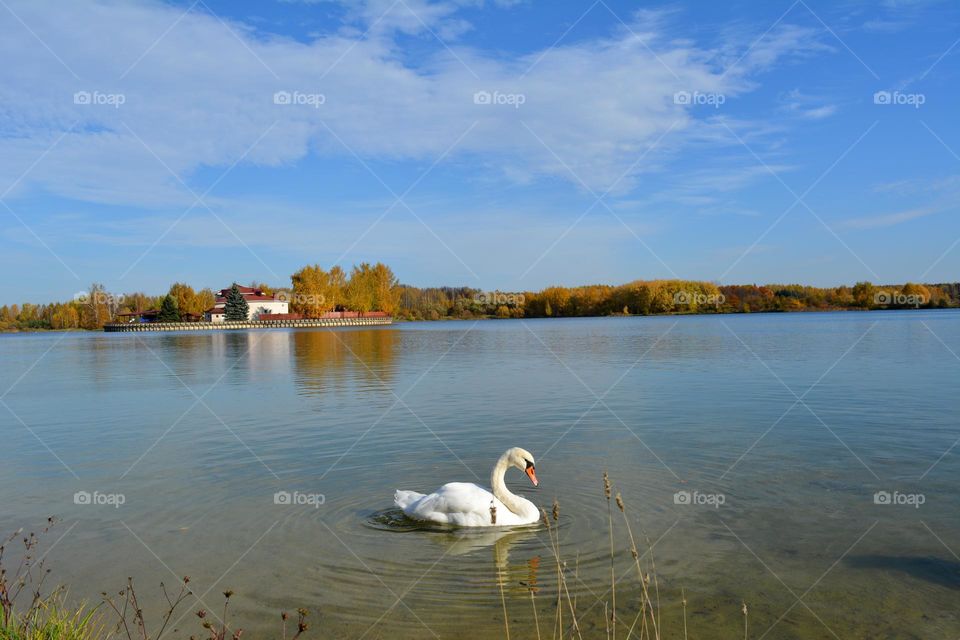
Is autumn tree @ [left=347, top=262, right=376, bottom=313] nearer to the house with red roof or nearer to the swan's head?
the house with red roof

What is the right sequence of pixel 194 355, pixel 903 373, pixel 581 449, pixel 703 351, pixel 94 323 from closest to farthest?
pixel 581 449 → pixel 903 373 → pixel 703 351 → pixel 194 355 → pixel 94 323

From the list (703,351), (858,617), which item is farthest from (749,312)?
(858,617)

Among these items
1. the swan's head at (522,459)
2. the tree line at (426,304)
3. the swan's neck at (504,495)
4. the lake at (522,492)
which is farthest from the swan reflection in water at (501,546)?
the tree line at (426,304)

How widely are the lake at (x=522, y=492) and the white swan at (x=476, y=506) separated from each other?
7.9 inches

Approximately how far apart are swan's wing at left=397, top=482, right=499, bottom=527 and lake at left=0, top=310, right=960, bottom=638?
179 millimetres

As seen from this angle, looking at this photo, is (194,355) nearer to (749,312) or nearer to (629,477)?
(629,477)

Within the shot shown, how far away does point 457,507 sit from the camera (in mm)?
8750

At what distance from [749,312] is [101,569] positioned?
16237 cm

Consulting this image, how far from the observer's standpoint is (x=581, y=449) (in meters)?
13.0

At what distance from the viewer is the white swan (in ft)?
28.6

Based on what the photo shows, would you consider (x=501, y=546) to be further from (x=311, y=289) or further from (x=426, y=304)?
(x=426, y=304)

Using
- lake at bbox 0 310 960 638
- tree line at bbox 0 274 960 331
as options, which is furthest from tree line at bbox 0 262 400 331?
lake at bbox 0 310 960 638

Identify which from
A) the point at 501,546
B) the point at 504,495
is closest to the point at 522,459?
the point at 504,495

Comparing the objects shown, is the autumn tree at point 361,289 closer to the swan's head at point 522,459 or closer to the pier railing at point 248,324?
the pier railing at point 248,324
